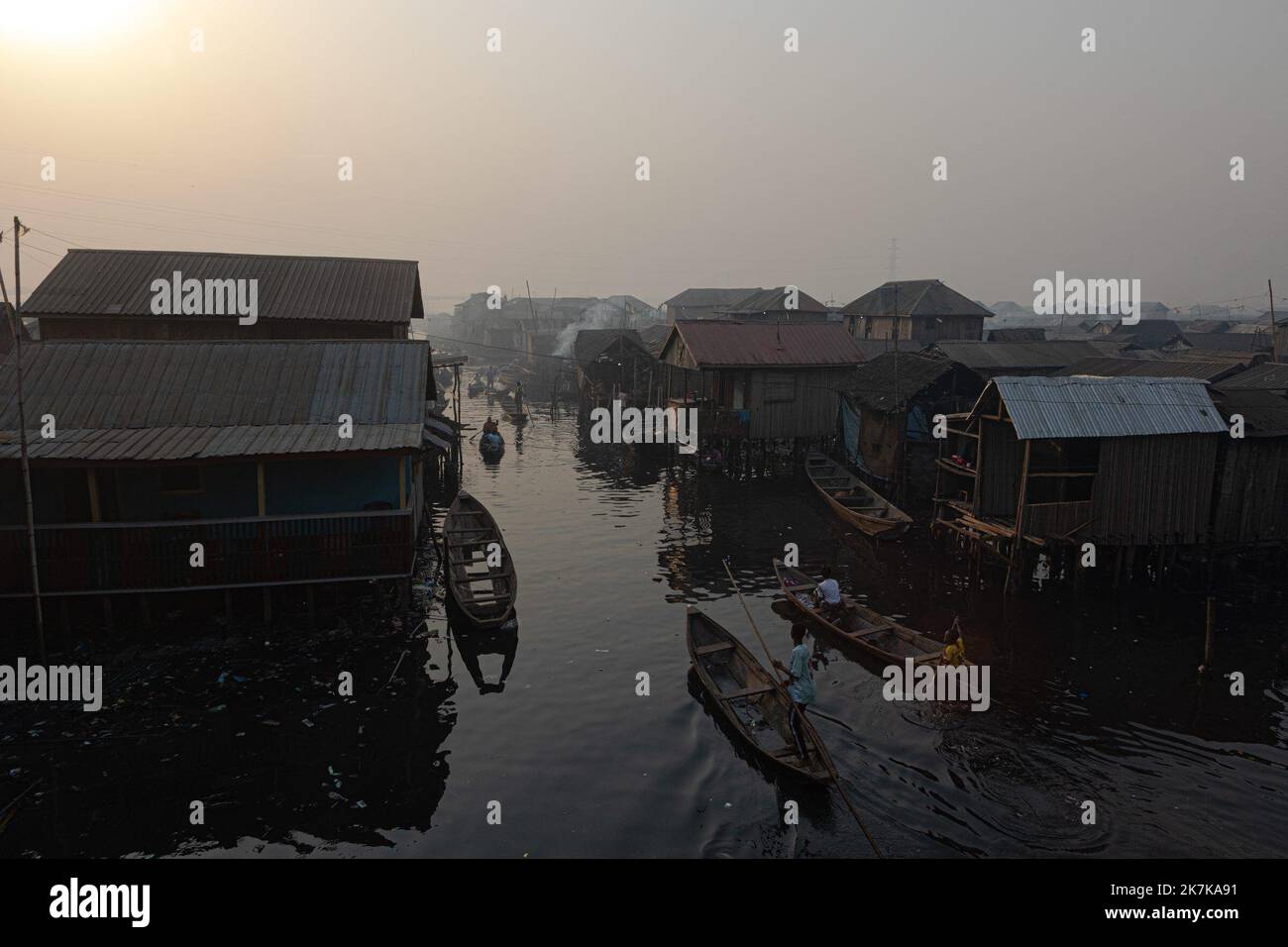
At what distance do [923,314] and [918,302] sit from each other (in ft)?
4.23

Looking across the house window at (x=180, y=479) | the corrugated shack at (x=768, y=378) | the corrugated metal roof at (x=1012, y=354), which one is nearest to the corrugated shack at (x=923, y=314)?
the corrugated metal roof at (x=1012, y=354)

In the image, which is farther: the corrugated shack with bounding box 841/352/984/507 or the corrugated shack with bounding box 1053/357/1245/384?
the corrugated shack with bounding box 1053/357/1245/384

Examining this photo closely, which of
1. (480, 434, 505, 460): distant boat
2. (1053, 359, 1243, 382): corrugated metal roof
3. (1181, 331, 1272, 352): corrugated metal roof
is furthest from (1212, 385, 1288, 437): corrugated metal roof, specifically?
(1181, 331, 1272, 352): corrugated metal roof

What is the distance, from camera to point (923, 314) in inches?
2325

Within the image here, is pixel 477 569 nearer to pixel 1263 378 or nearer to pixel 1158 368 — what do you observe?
pixel 1263 378

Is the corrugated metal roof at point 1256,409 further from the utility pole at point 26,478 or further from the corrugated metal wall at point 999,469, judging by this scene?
the utility pole at point 26,478

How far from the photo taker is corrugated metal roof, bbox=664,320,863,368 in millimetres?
37844

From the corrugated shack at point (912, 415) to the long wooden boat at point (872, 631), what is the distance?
498 inches

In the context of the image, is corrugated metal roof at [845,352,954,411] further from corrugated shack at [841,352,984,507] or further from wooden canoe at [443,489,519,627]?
wooden canoe at [443,489,519,627]

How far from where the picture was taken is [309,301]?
27500 millimetres

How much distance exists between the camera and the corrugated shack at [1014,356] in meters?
45.1

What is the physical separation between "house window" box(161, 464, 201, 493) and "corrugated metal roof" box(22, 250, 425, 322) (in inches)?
397

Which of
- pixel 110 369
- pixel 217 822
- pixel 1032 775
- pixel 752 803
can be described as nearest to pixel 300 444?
pixel 110 369

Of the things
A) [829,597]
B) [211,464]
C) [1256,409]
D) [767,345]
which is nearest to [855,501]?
[767,345]
